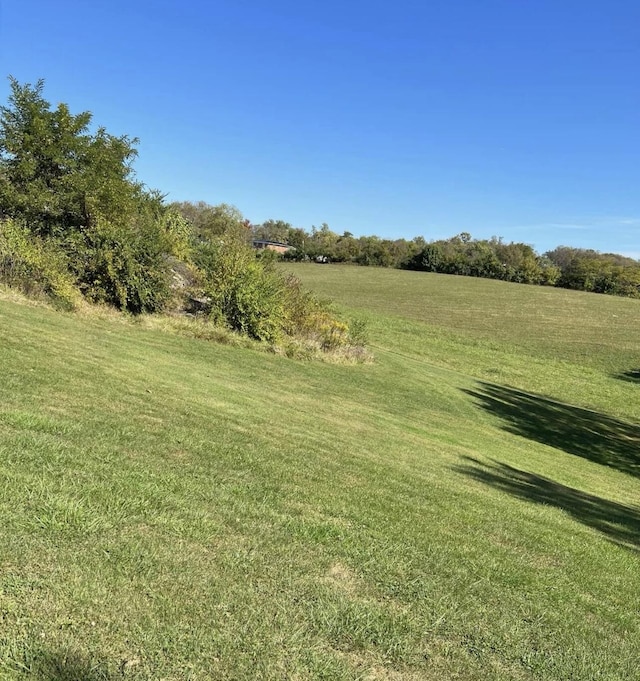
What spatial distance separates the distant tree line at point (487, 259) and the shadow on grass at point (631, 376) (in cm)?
6092

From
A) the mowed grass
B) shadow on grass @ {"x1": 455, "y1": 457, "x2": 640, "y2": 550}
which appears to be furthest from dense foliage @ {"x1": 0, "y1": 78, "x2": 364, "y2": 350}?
shadow on grass @ {"x1": 455, "y1": 457, "x2": 640, "y2": 550}

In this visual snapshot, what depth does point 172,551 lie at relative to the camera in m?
3.65

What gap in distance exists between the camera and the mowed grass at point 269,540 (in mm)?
2896

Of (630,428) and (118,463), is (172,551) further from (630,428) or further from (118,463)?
(630,428)

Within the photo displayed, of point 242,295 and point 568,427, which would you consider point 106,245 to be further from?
point 568,427

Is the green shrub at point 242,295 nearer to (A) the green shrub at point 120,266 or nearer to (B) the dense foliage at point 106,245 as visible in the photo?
(B) the dense foliage at point 106,245

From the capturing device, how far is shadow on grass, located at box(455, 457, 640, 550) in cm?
799

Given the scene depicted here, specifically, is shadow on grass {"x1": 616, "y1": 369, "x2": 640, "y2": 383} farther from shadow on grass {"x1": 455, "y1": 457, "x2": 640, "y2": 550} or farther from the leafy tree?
the leafy tree

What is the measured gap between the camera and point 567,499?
30.5 ft

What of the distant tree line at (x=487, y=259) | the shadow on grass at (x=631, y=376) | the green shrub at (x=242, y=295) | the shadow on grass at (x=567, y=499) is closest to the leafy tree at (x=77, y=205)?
the green shrub at (x=242, y=295)

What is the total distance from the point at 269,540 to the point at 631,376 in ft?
128

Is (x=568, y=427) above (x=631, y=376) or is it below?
below

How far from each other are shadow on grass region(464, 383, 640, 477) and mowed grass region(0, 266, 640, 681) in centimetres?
617

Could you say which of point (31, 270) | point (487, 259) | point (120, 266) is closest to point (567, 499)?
point (120, 266)
